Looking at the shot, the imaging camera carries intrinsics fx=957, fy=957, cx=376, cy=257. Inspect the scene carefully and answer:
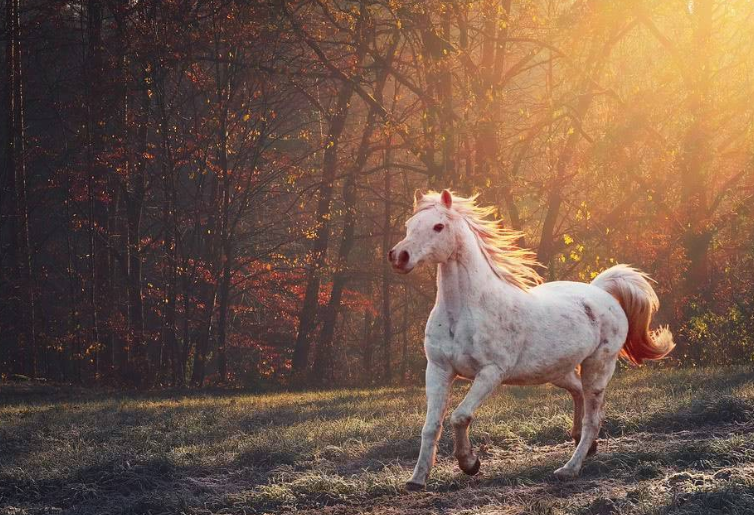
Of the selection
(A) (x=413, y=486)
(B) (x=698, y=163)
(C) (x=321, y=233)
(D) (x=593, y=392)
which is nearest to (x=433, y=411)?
(A) (x=413, y=486)

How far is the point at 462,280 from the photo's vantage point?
652cm

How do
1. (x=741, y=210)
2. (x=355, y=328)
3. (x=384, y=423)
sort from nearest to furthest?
(x=384, y=423)
(x=741, y=210)
(x=355, y=328)

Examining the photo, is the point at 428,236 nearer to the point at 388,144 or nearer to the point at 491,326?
the point at 491,326

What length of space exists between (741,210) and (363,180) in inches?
395

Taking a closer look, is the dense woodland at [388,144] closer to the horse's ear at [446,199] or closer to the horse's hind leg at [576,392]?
the horse's hind leg at [576,392]

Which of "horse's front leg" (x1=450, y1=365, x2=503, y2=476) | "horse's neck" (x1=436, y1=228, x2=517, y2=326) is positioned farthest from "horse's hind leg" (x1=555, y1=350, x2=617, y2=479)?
"horse's neck" (x1=436, y1=228, x2=517, y2=326)

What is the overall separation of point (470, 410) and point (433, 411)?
0.94 ft

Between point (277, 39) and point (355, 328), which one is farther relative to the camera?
point (355, 328)

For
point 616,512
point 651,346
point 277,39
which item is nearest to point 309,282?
point 277,39

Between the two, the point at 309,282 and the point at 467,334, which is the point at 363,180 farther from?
the point at 467,334

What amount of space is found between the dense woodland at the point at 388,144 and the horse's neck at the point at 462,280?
28.2ft

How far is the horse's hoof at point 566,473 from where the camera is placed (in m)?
7.02

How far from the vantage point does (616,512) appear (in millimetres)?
5750

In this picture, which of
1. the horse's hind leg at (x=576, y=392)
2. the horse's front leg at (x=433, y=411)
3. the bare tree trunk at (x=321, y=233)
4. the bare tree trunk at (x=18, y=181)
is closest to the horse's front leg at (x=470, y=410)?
the horse's front leg at (x=433, y=411)
